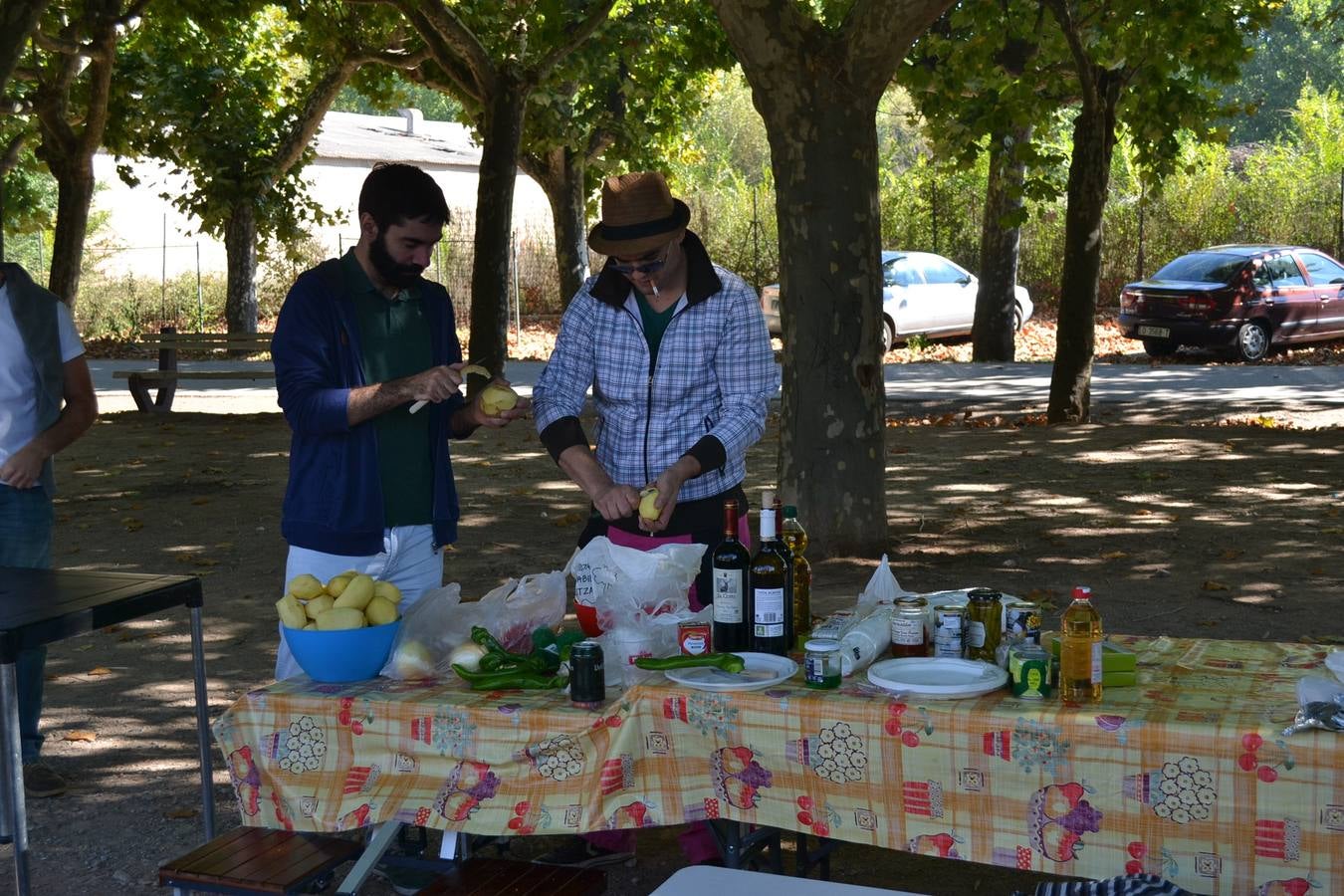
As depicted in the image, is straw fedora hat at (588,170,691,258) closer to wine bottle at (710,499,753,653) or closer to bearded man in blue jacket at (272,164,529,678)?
bearded man in blue jacket at (272,164,529,678)

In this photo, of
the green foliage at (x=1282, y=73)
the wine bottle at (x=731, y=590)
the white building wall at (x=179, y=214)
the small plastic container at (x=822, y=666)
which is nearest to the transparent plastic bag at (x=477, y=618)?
the wine bottle at (x=731, y=590)

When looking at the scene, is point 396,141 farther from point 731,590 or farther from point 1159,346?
point 731,590

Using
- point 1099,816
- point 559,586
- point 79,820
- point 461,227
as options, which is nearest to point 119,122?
point 461,227

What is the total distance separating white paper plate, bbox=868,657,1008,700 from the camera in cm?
314

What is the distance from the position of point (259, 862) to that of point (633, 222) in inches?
75.5

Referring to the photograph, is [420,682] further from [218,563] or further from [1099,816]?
[218,563]

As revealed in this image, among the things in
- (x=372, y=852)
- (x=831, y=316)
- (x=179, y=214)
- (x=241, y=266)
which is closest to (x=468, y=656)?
(x=372, y=852)

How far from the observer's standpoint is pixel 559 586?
153 inches

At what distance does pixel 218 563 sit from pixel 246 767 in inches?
229

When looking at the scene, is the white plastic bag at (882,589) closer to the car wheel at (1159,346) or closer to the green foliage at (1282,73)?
the car wheel at (1159,346)

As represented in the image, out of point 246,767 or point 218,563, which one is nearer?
point 246,767

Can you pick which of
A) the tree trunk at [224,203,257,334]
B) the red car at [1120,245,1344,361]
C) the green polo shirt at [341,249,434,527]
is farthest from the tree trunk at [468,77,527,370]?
the green polo shirt at [341,249,434,527]

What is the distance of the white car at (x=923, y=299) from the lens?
76.2 feet

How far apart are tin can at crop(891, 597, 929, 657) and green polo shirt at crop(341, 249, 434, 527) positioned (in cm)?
141
